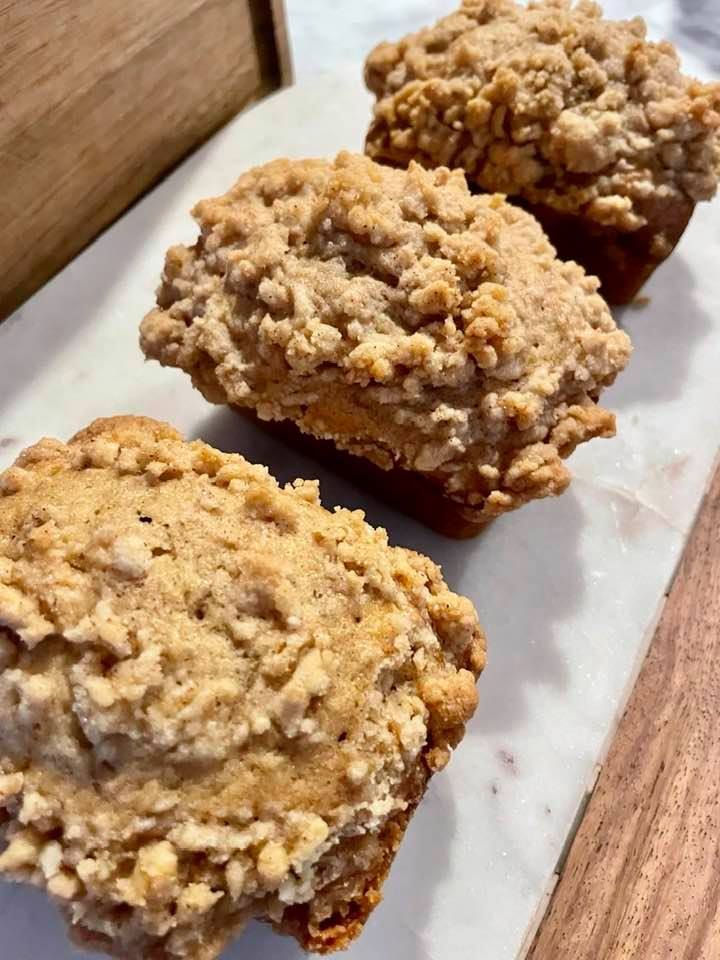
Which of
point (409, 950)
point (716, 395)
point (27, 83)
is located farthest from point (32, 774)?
point (716, 395)

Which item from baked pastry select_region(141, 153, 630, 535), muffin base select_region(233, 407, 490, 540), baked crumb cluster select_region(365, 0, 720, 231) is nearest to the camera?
baked pastry select_region(141, 153, 630, 535)

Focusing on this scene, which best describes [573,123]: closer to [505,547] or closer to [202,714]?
[505,547]

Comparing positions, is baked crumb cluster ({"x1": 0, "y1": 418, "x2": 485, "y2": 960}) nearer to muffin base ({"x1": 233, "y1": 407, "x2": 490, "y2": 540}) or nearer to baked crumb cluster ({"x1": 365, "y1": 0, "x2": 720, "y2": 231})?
muffin base ({"x1": 233, "y1": 407, "x2": 490, "y2": 540})

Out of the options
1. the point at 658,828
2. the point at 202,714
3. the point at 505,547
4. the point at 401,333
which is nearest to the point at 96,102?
the point at 401,333

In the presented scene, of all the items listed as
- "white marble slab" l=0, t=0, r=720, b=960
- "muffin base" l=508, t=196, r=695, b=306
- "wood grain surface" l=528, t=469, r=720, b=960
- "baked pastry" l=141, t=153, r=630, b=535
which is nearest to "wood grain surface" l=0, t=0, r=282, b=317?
"white marble slab" l=0, t=0, r=720, b=960

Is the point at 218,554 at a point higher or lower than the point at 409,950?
higher

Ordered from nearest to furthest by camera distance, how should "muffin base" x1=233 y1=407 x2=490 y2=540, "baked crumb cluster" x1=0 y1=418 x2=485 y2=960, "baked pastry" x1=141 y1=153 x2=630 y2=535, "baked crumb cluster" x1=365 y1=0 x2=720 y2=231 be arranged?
"baked crumb cluster" x1=0 y1=418 x2=485 y2=960 → "baked pastry" x1=141 y1=153 x2=630 y2=535 → "muffin base" x1=233 y1=407 x2=490 y2=540 → "baked crumb cluster" x1=365 y1=0 x2=720 y2=231

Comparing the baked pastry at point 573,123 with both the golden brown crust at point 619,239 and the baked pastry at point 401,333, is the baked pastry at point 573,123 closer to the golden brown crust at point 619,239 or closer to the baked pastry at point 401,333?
the golden brown crust at point 619,239

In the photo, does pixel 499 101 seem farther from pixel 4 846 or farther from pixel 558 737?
pixel 4 846
